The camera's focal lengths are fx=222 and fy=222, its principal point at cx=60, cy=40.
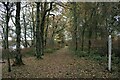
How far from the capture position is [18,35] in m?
15.5

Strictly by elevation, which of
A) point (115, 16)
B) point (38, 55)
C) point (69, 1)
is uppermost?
point (69, 1)

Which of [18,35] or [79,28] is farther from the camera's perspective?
[79,28]

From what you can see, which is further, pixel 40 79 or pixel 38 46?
pixel 38 46

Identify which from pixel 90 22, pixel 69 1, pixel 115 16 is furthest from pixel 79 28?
pixel 115 16

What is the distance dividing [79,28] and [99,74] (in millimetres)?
21772

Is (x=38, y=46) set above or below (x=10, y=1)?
below

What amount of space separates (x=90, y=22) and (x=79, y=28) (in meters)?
6.98

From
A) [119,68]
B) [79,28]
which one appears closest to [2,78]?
[119,68]

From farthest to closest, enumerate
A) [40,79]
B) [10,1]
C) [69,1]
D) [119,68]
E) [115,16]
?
[69,1] → [115,16] → [10,1] → [119,68] → [40,79]

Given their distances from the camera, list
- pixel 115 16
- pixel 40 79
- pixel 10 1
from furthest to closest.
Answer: pixel 115 16, pixel 10 1, pixel 40 79

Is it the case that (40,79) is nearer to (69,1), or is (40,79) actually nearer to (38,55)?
(38,55)

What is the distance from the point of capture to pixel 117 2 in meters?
14.6

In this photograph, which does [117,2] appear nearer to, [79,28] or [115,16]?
[115,16]

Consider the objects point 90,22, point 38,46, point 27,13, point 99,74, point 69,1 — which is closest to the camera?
point 99,74
